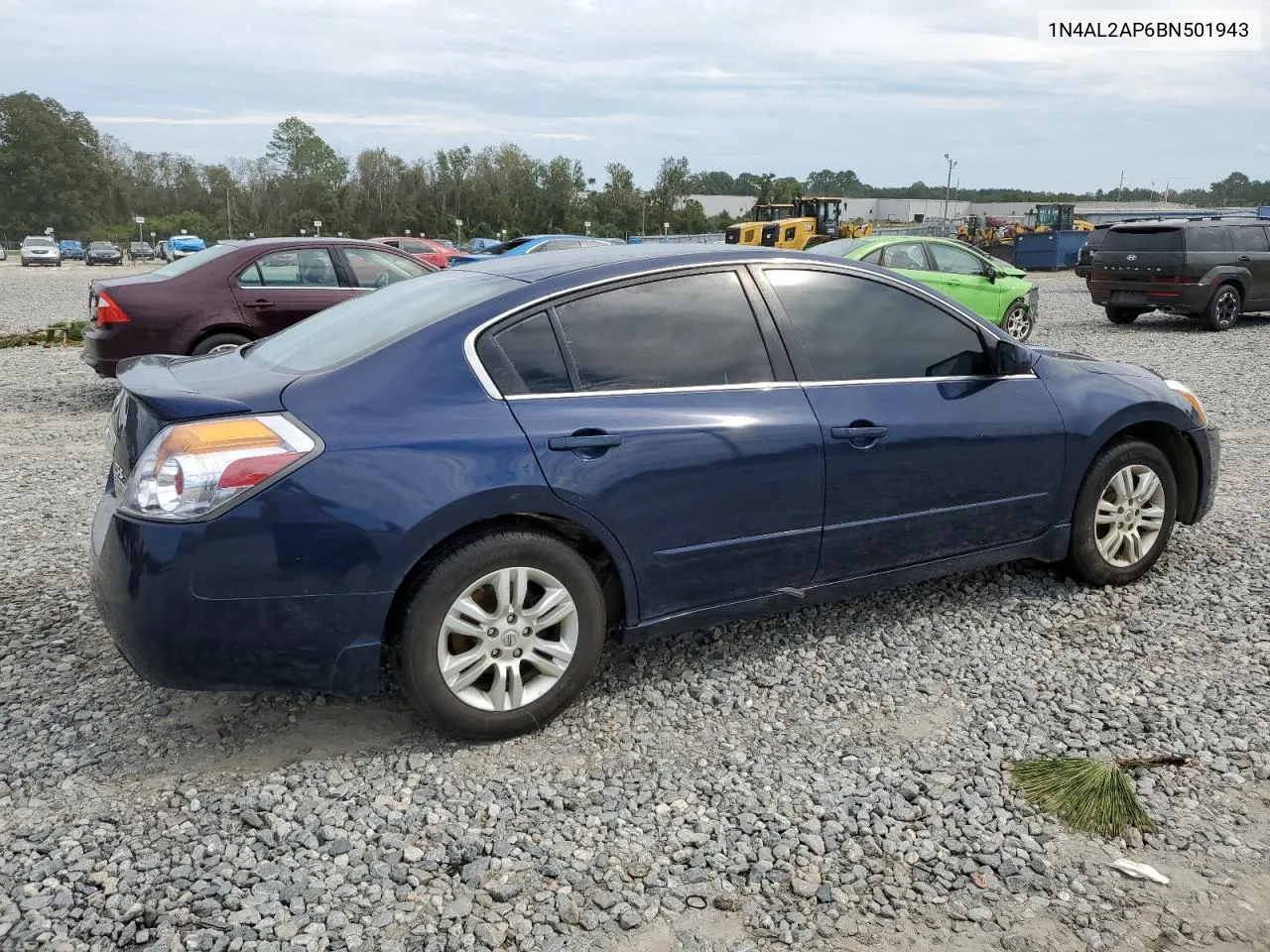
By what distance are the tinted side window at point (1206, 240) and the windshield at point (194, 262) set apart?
1358cm

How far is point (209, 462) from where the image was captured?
2969 millimetres

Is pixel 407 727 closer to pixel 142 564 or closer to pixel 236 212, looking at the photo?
pixel 142 564

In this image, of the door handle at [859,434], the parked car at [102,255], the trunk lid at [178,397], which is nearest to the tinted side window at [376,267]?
the trunk lid at [178,397]

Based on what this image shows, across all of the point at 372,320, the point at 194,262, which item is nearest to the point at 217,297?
the point at 194,262

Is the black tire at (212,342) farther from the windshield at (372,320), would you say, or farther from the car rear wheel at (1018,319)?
the car rear wheel at (1018,319)

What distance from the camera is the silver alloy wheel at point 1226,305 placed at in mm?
15758

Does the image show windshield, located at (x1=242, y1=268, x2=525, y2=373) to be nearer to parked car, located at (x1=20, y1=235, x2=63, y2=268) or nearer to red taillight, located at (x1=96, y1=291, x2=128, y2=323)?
red taillight, located at (x1=96, y1=291, x2=128, y2=323)

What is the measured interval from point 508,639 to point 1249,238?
16831 mm

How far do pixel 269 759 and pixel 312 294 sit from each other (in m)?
6.72

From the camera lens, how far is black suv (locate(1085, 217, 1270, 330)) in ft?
51.1

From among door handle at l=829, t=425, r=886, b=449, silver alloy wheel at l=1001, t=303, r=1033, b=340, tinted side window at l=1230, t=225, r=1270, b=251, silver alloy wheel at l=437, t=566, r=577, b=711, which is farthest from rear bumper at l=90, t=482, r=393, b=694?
tinted side window at l=1230, t=225, r=1270, b=251

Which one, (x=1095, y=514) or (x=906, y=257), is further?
(x=906, y=257)

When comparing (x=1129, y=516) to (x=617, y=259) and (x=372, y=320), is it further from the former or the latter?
(x=372, y=320)

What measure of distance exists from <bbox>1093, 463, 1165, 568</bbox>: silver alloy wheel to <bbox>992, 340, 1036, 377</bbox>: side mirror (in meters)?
0.77
